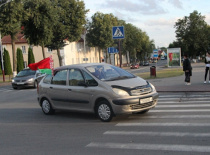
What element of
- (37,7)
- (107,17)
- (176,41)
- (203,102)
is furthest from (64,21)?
(176,41)

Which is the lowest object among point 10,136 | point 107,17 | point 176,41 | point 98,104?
point 10,136

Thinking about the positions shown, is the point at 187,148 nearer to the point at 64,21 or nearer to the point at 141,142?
the point at 141,142

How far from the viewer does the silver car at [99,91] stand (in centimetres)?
770

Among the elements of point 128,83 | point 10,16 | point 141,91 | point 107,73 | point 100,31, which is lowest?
point 141,91

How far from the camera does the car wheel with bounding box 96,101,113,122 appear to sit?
7898 millimetres

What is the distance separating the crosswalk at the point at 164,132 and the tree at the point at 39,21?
30.8 m

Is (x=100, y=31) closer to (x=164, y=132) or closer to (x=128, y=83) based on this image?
(x=128, y=83)

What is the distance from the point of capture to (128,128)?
23.8ft

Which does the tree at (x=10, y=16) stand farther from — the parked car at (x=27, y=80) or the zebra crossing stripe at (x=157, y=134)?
the zebra crossing stripe at (x=157, y=134)

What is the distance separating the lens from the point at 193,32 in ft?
269

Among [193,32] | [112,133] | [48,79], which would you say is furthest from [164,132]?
[193,32]

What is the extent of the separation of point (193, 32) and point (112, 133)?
8060 cm

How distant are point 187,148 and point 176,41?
8464cm

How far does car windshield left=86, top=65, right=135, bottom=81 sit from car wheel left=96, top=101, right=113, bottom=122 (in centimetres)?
75
